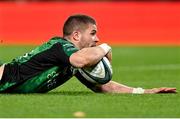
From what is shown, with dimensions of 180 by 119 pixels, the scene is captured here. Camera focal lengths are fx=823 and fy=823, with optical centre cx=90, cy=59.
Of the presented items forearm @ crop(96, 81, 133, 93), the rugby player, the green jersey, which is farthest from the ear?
forearm @ crop(96, 81, 133, 93)

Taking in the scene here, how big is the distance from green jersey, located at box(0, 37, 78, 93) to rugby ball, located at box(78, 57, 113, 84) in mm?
179

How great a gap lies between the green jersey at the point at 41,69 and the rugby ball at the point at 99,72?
7.1 inches

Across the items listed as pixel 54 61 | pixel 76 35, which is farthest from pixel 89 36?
pixel 54 61

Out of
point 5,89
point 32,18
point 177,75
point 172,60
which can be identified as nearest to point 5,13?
point 32,18

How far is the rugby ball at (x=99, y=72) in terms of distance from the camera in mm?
9711

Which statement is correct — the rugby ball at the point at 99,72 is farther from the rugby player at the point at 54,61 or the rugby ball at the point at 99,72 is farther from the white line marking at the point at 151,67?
the white line marking at the point at 151,67

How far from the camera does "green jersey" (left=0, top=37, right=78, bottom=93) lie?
961 cm

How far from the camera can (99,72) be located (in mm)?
9750

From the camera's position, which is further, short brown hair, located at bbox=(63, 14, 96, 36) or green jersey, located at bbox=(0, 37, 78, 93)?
short brown hair, located at bbox=(63, 14, 96, 36)

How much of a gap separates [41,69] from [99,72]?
0.69 m

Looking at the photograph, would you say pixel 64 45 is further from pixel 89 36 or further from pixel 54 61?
pixel 89 36

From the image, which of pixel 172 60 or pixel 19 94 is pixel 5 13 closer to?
pixel 172 60

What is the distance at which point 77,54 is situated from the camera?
31.0 feet

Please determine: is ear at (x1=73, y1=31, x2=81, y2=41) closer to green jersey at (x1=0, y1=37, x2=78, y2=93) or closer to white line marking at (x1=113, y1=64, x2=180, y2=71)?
green jersey at (x1=0, y1=37, x2=78, y2=93)
